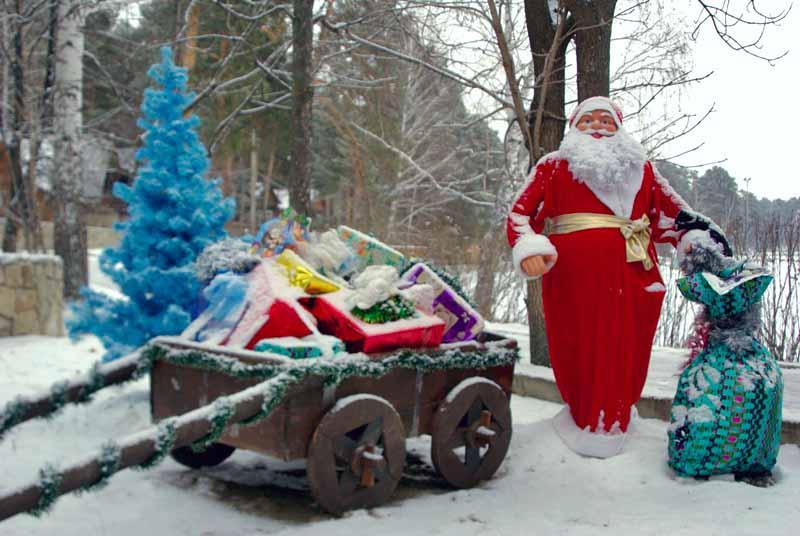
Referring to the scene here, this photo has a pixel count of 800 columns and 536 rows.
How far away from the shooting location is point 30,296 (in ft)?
25.4

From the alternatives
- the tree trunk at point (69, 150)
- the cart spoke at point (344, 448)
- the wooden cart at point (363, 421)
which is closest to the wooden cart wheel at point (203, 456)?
the wooden cart at point (363, 421)

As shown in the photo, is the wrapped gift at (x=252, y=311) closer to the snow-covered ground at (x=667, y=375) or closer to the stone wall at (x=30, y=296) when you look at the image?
the snow-covered ground at (x=667, y=375)

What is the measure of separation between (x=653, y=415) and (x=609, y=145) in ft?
5.74

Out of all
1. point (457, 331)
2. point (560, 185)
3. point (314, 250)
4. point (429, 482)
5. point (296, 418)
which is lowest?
point (429, 482)

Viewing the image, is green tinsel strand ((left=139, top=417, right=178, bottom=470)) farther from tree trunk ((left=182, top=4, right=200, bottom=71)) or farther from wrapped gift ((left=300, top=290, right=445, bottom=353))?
tree trunk ((left=182, top=4, right=200, bottom=71))

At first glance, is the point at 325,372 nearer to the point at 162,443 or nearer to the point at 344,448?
the point at 344,448

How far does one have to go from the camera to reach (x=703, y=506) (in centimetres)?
320

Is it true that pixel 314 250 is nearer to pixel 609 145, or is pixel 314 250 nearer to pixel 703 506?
pixel 609 145

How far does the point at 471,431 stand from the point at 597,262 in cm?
107

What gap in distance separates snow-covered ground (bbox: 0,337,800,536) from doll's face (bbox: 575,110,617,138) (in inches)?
65.0

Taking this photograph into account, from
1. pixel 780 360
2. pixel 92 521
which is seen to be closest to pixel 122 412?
pixel 92 521

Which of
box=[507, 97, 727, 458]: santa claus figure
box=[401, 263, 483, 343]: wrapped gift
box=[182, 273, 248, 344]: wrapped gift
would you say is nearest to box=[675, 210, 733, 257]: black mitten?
box=[507, 97, 727, 458]: santa claus figure

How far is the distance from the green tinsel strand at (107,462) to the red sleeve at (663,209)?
3.00 m

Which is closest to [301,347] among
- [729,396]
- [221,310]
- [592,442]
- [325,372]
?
[325,372]
